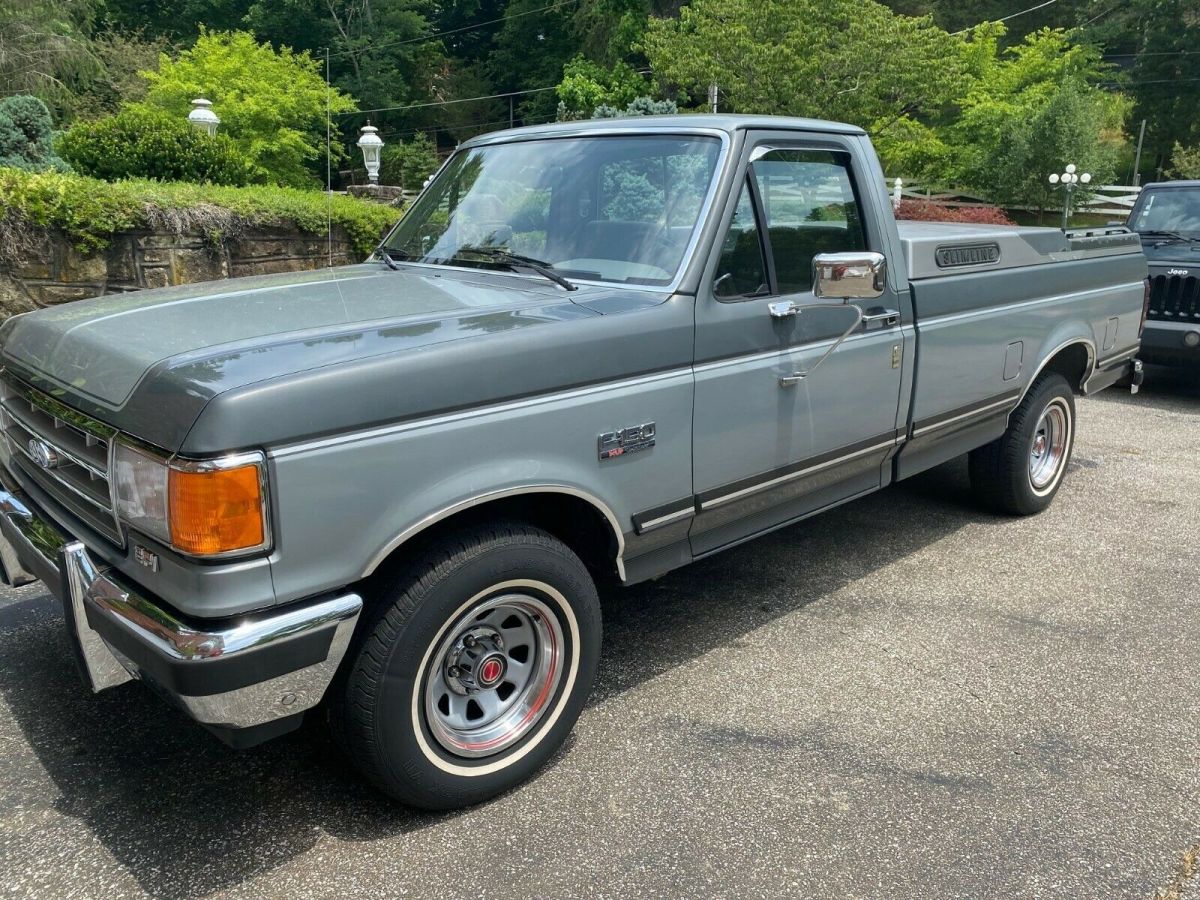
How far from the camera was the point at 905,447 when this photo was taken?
14.4ft

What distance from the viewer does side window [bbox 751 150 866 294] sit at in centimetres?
358

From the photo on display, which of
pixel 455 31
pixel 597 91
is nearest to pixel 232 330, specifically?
pixel 597 91

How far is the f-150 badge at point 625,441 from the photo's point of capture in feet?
9.66

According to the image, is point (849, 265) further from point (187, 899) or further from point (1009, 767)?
point (187, 899)

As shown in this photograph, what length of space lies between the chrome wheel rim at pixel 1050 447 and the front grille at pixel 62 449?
16.1 feet

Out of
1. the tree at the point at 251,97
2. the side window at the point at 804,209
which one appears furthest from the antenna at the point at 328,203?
the tree at the point at 251,97

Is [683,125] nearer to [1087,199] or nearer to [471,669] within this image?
[471,669]

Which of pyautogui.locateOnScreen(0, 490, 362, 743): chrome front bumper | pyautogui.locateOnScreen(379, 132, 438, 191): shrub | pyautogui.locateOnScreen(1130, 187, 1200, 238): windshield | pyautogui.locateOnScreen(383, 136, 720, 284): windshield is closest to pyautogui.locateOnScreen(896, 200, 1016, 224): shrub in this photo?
pyautogui.locateOnScreen(1130, 187, 1200, 238): windshield

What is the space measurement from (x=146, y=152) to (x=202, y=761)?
9.02 meters

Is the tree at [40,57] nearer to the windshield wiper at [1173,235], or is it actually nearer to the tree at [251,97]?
the tree at [251,97]

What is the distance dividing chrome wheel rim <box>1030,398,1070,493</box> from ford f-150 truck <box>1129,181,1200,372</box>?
385 cm

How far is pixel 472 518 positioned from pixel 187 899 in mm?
1239

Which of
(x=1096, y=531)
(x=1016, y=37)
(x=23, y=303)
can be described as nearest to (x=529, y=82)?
(x=1016, y=37)

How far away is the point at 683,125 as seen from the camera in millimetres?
3572
